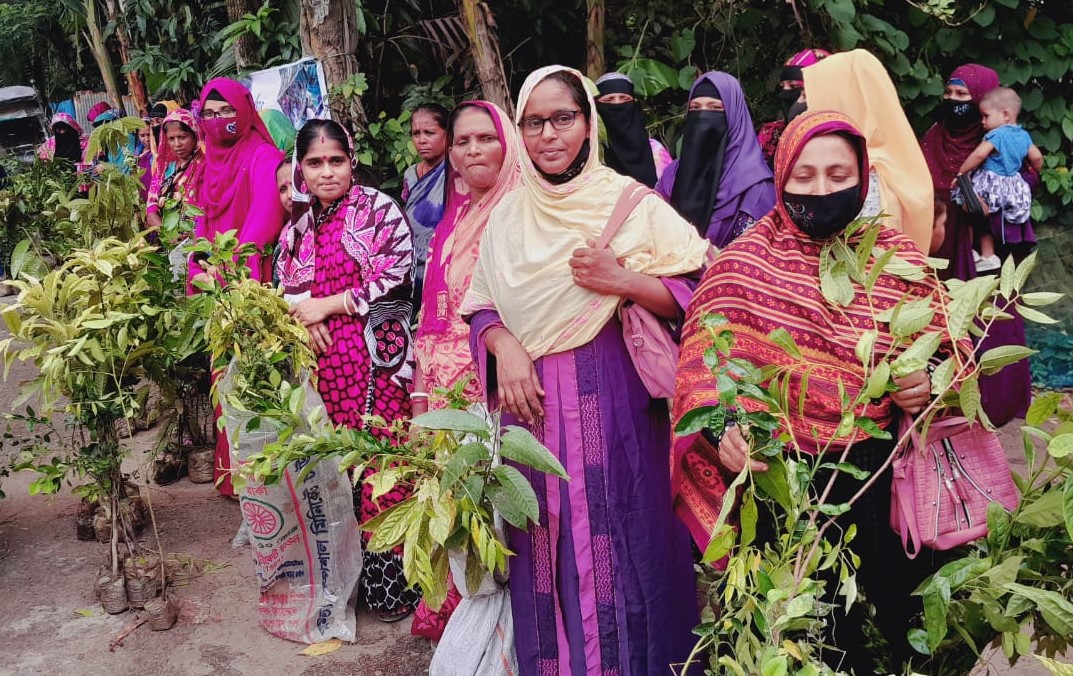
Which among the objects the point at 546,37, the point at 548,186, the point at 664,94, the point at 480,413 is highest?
the point at 546,37

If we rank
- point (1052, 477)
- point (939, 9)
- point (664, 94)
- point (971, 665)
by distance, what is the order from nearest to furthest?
point (1052, 477)
point (971, 665)
point (939, 9)
point (664, 94)

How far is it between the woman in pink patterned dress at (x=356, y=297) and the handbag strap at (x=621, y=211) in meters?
1.22

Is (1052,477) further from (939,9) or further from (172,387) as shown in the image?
(939,9)

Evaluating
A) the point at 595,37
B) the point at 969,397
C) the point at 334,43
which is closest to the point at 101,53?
the point at 334,43

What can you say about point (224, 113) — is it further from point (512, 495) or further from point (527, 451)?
point (527, 451)

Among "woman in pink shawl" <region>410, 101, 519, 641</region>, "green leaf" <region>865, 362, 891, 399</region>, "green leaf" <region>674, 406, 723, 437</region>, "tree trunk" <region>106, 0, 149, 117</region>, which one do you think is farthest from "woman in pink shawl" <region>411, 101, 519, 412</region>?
"tree trunk" <region>106, 0, 149, 117</region>

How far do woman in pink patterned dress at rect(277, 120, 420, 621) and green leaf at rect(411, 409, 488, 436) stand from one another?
1667 millimetres

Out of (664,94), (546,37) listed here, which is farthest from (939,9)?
(546,37)

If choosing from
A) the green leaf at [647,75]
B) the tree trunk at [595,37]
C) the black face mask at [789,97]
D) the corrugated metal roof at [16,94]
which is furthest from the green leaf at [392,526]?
the corrugated metal roof at [16,94]

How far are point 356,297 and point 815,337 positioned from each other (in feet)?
6.28

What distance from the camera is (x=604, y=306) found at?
2.50 metres

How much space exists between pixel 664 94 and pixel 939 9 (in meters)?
1.72

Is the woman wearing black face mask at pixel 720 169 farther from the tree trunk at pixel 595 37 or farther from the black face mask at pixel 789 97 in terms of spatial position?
the tree trunk at pixel 595 37

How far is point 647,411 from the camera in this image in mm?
2586
